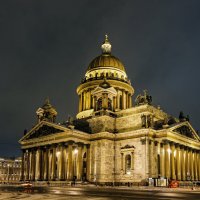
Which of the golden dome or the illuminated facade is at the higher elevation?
the golden dome

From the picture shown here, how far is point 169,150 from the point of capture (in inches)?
2557

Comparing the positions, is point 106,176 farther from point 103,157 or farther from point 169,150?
point 169,150

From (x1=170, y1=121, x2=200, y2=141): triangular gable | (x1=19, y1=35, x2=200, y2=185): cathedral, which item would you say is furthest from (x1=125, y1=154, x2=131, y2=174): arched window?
(x1=170, y1=121, x2=200, y2=141): triangular gable

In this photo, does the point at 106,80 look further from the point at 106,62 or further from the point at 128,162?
the point at 128,162

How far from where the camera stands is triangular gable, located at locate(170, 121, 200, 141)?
68.9 m

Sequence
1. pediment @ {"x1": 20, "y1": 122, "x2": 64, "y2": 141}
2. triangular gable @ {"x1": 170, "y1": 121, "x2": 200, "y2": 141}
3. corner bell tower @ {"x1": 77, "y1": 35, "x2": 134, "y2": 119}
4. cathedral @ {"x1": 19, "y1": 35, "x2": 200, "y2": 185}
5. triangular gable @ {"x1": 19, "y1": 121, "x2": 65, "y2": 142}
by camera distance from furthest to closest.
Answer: corner bell tower @ {"x1": 77, "y1": 35, "x2": 134, "y2": 119}
pediment @ {"x1": 20, "y1": 122, "x2": 64, "y2": 141}
triangular gable @ {"x1": 19, "y1": 121, "x2": 65, "y2": 142}
triangular gable @ {"x1": 170, "y1": 121, "x2": 200, "y2": 141}
cathedral @ {"x1": 19, "y1": 35, "x2": 200, "y2": 185}

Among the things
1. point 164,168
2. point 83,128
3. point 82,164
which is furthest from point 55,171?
point 164,168

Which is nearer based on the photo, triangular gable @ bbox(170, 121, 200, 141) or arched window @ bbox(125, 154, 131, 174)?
arched window @ bbox(125, 154, 131, 174)

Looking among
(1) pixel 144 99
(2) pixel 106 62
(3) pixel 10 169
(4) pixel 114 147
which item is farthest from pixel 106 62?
(3) pixel 10 169

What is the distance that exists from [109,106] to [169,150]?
18.1m

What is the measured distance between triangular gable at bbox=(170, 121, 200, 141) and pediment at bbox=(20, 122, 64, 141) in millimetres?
25182

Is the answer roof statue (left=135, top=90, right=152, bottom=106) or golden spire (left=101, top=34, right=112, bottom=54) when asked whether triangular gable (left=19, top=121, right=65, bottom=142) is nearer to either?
roof statue (left=135, top=90, right=152, bottom=106)

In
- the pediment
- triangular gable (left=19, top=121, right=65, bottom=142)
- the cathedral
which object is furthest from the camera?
the pediment

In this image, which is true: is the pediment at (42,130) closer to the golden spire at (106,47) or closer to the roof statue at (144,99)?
the roof statue at (144,99)
